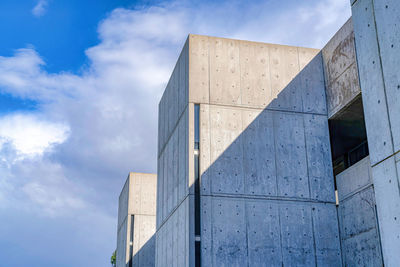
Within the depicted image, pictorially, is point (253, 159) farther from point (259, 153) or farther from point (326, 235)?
point (326, 235)

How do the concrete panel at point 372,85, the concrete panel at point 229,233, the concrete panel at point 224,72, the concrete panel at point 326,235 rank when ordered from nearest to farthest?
the concrete panel at point 372,85 < the concrete panel at point 229,233 < the concrete panel at point 326,235 < the concrete panel at point 224,72

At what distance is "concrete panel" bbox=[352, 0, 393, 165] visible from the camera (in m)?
7.83

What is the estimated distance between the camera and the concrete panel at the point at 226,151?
1606 centimetres

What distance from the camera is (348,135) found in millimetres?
19125

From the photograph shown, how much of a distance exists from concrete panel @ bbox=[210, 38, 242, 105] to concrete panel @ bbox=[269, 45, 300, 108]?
50.6 inches

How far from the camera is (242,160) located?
16.5m

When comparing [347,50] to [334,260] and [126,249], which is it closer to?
[334,260]

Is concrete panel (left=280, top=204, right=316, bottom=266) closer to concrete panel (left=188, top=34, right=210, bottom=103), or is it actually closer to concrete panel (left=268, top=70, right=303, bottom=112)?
concrete panel (left=268, top=70, right=303, bottom=112)

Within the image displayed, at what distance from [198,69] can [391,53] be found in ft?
33.1

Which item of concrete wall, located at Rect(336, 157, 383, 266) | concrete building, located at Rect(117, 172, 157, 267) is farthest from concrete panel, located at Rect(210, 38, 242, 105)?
concrete building, located at Rect(117, 172, 157, 267)

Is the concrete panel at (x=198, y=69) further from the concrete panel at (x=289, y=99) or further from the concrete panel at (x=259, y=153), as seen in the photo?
the concrete panel at (x=289, y=99)

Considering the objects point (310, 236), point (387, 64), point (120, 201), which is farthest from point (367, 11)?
point (120, 201)

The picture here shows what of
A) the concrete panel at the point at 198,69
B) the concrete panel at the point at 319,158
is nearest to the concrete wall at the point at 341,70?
the concrete panel at the point at 319,158

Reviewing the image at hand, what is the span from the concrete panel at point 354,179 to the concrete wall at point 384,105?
7.19 metres
